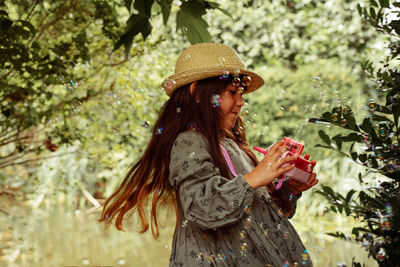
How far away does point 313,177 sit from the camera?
1.58m

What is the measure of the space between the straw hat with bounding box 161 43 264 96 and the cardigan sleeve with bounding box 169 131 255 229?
0.74ft

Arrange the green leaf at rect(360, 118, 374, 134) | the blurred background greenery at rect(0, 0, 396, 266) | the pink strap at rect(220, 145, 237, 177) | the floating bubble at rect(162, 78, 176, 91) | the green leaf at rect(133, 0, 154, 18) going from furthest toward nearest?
the blurred background greenery at rect(0, 0, 396, 266) < the green leaf at rect(133, 0, 154, 18) < the floating bubble at rect(162, 78, 176, 91) < the pink strap at rect(220, 145, 237, 177) < the green leaf at rect(360, 118, 374, 134)

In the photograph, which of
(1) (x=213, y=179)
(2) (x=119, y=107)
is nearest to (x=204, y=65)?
(1) (x=213, y=179)

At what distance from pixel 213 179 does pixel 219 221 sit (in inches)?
4.4

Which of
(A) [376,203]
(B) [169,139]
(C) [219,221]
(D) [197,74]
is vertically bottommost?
(A) [376,203]

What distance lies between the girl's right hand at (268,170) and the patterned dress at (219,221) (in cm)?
2

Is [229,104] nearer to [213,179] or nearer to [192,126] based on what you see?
[192,126]

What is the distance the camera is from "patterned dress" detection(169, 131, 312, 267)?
1.36 metres

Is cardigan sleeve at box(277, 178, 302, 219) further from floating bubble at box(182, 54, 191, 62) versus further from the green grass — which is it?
the green grass

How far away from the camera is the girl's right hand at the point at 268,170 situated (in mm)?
1369

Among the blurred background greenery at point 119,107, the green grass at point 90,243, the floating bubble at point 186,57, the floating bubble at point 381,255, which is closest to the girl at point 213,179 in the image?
the floating bubble at point 186,57

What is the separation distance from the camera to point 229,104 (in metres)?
1.58

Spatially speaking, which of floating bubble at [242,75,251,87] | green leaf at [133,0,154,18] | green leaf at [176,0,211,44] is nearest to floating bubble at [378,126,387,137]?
floating bubble at [242,75,251,87]

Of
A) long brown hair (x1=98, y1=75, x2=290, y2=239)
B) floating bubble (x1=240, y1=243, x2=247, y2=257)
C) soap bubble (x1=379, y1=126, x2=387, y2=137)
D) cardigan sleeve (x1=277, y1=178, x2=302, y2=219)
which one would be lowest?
floating bubble (x1=240, y1=243, x2=247, y2=257)
